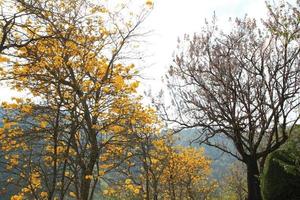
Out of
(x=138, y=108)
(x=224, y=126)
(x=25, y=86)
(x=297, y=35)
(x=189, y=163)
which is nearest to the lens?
(x=25, y=86)

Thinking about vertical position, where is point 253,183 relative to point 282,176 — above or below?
above

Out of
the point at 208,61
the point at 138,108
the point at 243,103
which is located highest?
the point at 208,61

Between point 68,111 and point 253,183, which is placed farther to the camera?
point 253,183

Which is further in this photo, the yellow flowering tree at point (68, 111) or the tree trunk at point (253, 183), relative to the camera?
the tree trunk at point (253, 183)

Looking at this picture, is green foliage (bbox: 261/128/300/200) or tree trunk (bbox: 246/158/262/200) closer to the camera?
A: green foliage (bbox: 261/128/300/200)

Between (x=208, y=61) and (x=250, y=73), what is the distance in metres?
1.89

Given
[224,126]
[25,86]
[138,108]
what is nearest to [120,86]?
[138,108]

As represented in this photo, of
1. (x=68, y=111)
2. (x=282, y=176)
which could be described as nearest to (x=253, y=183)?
(x=282, y=176)

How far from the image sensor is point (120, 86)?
31.8 feet

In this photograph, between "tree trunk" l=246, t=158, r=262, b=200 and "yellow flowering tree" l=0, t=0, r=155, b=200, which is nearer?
"yellow flowering tree" l=0, t=0, r=155, b=200

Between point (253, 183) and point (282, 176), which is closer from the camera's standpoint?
point (282, 176)

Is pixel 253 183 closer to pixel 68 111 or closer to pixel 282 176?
pixel 282 176

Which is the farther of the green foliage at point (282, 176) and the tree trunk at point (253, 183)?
the tree trunk at point (253, 183)

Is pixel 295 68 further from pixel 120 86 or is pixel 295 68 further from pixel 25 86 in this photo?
pixel 25 86
